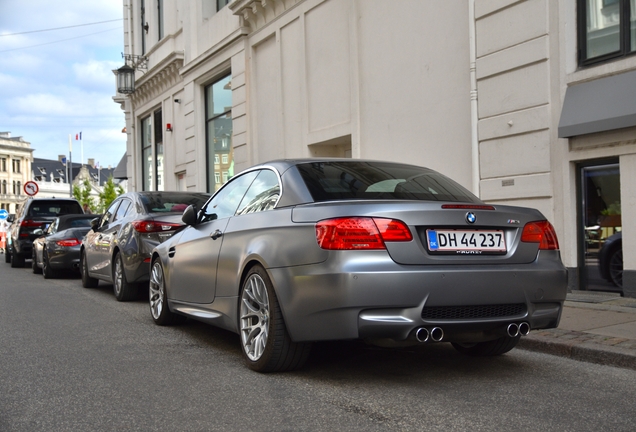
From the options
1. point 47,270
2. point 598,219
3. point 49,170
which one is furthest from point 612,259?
point 49,170

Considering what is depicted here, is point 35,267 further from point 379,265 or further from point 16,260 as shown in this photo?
point 379,265

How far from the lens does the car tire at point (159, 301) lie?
7.70 metres

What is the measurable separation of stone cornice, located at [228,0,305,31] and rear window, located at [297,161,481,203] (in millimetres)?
11526

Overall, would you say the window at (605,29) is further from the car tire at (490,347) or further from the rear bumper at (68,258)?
the rear bumper at (68,258)

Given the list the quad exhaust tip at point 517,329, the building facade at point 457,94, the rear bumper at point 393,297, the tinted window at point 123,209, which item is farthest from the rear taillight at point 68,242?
the quad exhaust tip at point 517,329

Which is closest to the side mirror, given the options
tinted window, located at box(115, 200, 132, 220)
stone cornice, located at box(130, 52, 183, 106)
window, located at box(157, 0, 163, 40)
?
tinted window, located at box(115, 200, 132, 220)

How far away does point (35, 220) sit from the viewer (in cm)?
2008

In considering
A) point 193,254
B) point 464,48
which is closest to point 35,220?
point 464,48

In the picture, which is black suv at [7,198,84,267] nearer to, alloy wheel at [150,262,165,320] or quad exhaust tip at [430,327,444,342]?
alloy wheel at [150,262,165,320]

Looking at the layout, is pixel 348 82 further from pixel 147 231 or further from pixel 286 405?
pixel 286 405

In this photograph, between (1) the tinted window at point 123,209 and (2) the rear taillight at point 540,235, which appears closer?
(2) the rear taillight at point 540,235

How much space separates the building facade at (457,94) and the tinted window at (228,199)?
4.77m

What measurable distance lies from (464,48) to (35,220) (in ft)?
42.7

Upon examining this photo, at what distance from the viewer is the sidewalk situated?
18.6 ft
